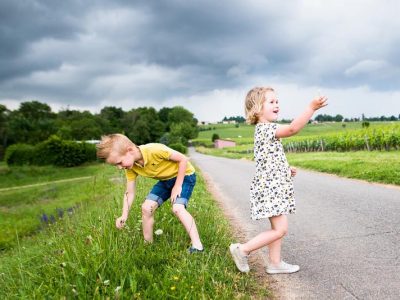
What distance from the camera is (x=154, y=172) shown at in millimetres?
4074

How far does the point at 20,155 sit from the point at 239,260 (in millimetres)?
61841

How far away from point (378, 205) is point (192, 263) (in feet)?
15.0

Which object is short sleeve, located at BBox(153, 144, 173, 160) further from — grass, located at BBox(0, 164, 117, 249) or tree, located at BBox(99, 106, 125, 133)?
tree, located at BBox(99, 106, 125, 133)

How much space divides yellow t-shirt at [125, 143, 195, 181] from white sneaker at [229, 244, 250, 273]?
1074mm

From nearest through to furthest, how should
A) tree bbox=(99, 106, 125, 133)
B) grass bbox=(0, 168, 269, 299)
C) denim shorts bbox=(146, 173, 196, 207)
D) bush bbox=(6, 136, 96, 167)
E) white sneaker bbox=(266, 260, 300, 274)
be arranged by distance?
grass bbox=(0, 168, 269, 299) → white sneaker bbox=(266, 260, 300, 274) → denim shorts bbox=(146, 173, 196, 207) → bush bbox=(6, 136, 96, 167) → tree bbox=(99, 106, 125, 133)

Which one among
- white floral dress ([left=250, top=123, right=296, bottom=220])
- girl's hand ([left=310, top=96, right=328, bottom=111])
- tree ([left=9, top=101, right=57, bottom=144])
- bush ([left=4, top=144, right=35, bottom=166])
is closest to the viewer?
girl's hand ([left=310, top=96, right=328, bottom=111])

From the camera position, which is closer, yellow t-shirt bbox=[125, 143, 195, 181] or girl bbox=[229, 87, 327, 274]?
girl bbox=[229, 87, 327, 274]

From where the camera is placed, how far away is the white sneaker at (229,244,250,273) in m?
3.51

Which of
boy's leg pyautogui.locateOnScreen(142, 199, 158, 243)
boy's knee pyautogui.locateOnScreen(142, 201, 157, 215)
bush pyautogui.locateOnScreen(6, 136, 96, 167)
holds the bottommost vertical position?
bush pyautogui.locateOnScreen(6, 136, 96, 167)

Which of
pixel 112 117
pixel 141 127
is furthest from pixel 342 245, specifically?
pixel 112 117

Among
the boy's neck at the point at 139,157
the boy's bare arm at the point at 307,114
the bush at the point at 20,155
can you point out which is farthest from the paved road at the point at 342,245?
the bush at the point at 20,155

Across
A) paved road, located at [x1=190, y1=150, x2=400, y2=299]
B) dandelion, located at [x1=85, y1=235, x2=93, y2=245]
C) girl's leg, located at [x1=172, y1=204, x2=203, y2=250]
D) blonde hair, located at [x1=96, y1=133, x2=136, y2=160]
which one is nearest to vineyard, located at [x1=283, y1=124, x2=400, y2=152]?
paved road, located at [x1=190, y1=150, x2=400, y2=299]

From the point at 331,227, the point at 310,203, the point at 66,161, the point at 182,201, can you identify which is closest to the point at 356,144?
the point at 310,203

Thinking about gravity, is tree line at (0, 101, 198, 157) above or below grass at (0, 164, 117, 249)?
above
